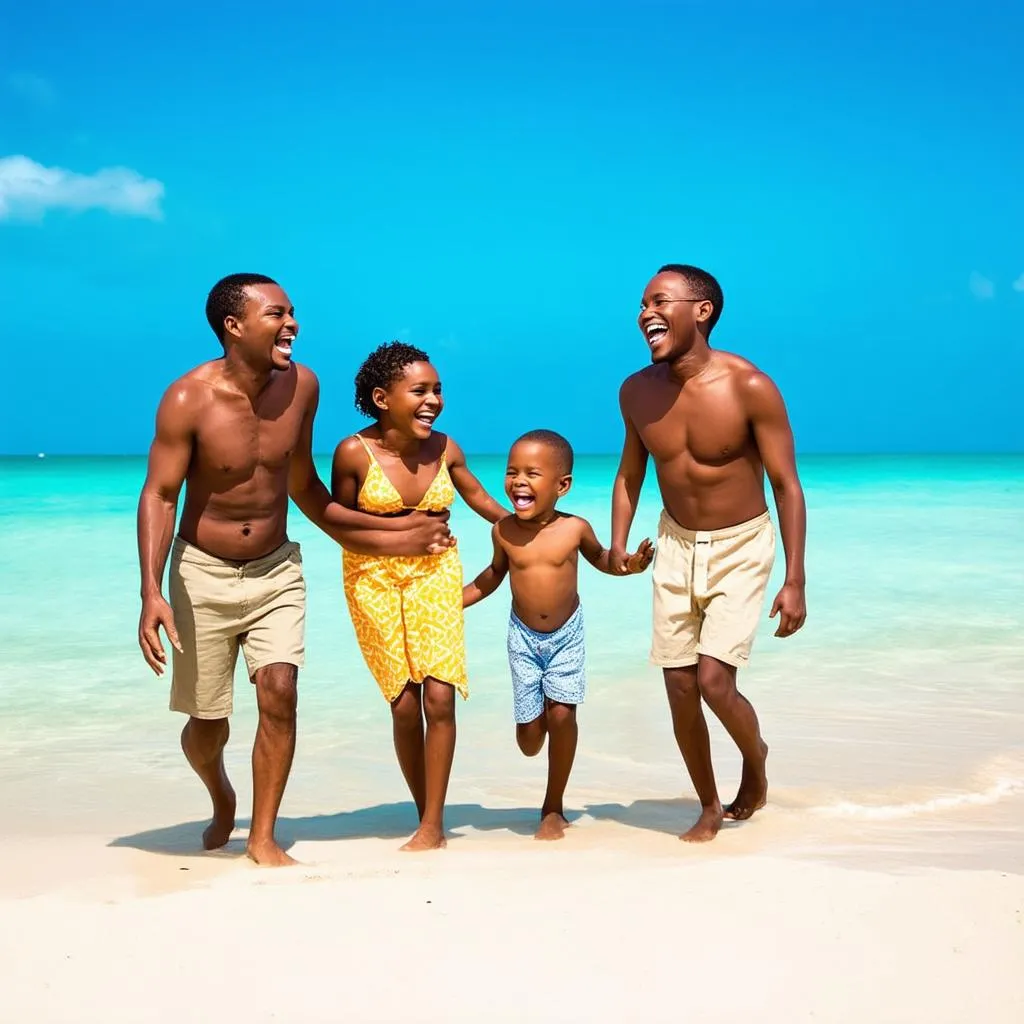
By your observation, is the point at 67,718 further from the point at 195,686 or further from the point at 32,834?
the point at 195,686

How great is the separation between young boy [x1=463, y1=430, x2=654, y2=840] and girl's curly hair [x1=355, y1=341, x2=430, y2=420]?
527mm

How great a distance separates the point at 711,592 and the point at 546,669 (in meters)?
0.70

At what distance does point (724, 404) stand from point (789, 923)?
209 cm

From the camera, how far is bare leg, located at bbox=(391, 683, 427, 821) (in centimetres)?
510

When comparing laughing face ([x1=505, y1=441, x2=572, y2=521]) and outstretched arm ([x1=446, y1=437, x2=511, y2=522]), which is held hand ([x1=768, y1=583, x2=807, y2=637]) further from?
outstretched arm ([x1=446, y1=437, x2=511, y2=522])

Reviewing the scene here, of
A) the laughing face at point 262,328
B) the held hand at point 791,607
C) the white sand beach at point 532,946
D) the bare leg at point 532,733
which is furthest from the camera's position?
the bare leg at point 532,733

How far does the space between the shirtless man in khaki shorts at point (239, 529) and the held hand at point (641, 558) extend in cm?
80

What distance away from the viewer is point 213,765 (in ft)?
16.6

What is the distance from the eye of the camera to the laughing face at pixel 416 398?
499 centimetres

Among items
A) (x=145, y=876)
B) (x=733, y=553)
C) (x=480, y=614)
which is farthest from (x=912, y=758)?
(x=480, y=614)

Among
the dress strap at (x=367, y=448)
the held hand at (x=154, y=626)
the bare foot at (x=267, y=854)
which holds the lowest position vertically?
the bare foot at (x=267, y=854)

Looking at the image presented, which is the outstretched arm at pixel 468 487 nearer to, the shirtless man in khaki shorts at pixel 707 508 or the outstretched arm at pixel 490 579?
the outstretched arm at pixel 490 579

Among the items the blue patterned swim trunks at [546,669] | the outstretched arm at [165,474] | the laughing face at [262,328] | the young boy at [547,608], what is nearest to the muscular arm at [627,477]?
the young boy at [547,608]

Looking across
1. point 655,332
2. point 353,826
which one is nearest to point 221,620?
point 353,826
